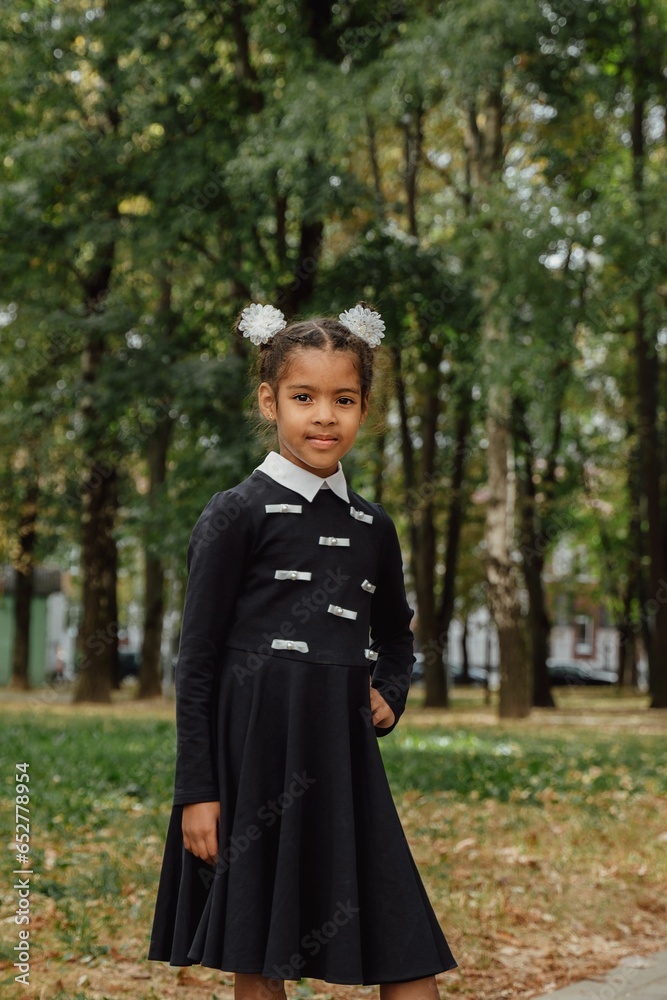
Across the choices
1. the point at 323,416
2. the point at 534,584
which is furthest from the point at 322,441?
the point at 534,584

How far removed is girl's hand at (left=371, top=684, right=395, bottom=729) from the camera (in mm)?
3281

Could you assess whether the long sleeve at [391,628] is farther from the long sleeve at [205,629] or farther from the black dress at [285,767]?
the long sleeve at [205,629]

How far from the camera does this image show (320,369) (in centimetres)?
321

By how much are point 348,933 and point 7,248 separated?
17450 millimetres

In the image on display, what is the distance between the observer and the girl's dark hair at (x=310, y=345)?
10.7 ft

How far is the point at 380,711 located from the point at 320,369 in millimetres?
873

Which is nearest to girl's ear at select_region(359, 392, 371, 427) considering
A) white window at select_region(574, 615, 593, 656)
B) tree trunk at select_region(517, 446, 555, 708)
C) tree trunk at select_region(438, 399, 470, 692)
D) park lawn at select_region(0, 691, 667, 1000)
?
park lawn at select_region(0, 691, 667, 1000)

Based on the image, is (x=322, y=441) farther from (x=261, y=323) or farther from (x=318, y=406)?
(x=261, y=323)

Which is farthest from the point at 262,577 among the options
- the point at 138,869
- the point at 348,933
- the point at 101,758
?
the point at 101,758

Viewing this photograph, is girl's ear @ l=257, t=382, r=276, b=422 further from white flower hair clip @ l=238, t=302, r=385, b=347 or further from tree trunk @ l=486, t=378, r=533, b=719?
tree trunk @ l=486, t=378, r=533, b=719

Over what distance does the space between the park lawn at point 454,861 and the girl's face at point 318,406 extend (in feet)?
7.35

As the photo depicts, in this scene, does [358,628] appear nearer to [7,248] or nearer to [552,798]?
[552,798]

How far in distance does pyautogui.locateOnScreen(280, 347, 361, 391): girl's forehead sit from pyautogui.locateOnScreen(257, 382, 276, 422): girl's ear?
0.31 ft

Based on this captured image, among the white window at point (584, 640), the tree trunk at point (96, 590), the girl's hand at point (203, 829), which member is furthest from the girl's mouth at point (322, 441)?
the white window at point (584, 640)
